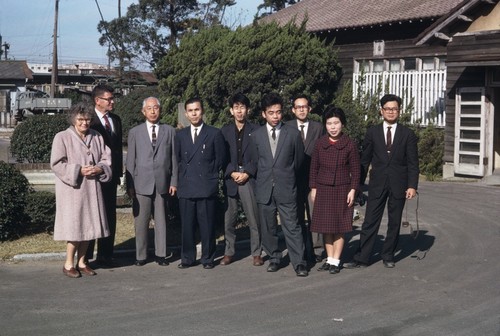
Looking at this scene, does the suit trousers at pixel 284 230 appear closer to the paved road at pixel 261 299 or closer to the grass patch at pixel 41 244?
the paved road at pixel 261 299

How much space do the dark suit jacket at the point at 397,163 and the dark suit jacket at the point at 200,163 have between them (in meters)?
1.72

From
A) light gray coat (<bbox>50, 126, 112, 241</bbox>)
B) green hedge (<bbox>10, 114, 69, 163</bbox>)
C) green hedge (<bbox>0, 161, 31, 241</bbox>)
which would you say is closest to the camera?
light gray coat (<bbox>50, 126, 112, 241</bbox>)

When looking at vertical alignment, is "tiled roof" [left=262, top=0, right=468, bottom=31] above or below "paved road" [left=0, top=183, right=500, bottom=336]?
above

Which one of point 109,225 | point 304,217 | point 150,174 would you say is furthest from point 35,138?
point 304,217

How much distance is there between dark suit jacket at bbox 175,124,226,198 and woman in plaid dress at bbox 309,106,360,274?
118 cm

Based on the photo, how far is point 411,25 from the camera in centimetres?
2169

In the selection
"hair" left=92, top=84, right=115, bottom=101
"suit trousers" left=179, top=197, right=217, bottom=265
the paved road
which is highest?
"hair" left=92, top=84, right=115, bottom=101

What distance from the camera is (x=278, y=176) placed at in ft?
29.5

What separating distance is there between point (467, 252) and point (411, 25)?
1268 cm

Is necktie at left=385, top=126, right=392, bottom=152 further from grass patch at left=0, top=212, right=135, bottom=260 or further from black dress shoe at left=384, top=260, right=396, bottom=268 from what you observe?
grass patch at left=0, top=212, right=135, bottom=260

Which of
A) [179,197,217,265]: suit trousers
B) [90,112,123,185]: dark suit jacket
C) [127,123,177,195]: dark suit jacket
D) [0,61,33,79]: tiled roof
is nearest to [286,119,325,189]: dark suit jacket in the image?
[179,197,217,265]: suit trousers

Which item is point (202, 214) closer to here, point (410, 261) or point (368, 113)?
point (410, 261)

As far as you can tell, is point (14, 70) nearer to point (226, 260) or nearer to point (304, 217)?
point (226, 260)

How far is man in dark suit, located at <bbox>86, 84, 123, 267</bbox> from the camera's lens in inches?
365
